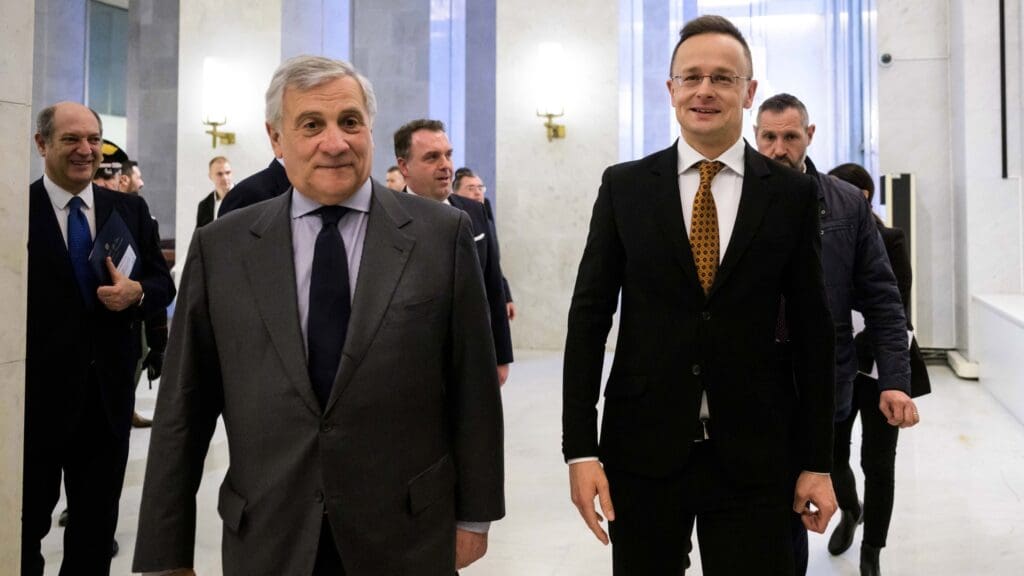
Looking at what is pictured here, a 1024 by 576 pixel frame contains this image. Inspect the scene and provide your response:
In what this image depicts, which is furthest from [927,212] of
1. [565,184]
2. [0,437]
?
[0,437]

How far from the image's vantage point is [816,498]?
2266 mm

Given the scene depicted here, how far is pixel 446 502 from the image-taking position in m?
2.07

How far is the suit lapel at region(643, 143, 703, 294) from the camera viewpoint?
223 centimetres

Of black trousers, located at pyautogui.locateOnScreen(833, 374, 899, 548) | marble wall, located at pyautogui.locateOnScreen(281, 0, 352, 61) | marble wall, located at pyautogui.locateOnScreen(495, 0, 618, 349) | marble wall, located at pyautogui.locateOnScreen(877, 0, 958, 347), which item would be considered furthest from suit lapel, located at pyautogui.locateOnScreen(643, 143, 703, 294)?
marble wall, located at pyautogui.locateOnScreen(281, 0, 352, 61)

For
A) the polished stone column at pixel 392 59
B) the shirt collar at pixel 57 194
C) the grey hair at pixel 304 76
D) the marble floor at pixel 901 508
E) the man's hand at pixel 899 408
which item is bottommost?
the marble floor at pixel 901 508

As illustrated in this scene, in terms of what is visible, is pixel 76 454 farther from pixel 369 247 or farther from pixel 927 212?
pixel 927 212

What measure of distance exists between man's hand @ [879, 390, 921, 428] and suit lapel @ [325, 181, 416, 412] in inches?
72.5

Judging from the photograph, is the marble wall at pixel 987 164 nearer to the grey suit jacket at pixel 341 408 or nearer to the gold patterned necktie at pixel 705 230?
the gold patterned necktie at pixel 705 230

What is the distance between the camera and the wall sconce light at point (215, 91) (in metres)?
11.1

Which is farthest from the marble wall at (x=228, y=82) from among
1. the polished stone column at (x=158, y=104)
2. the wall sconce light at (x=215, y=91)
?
the polished stone column at (x=158, y=104)

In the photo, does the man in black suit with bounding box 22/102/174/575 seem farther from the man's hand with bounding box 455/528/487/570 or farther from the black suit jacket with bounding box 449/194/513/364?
the man's hand with bounding box 455/528/487/570

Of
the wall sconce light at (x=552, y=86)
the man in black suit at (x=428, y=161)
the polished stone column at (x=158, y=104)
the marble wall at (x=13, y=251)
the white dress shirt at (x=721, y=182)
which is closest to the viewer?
the white dress shirt at (x=721, y=182)

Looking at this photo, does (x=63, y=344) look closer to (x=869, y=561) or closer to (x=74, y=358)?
(x=74, y=358)

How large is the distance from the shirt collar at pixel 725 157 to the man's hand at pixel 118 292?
212cm
